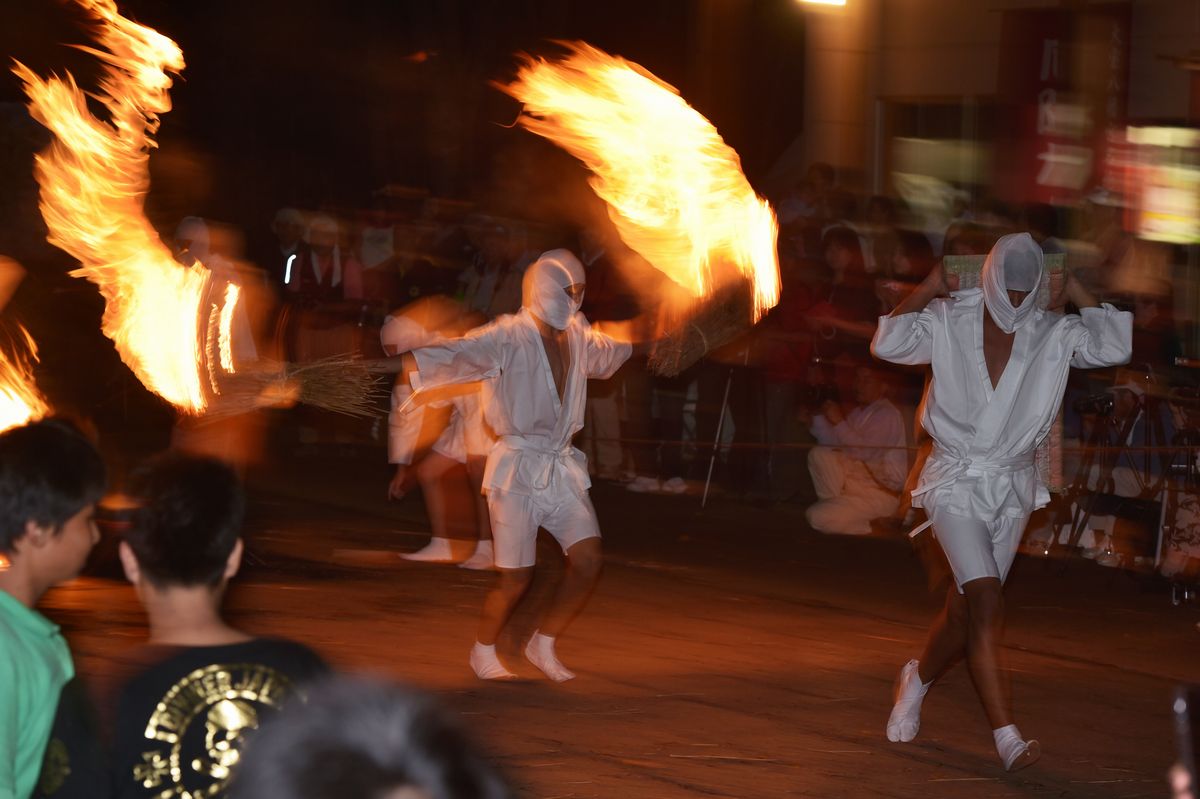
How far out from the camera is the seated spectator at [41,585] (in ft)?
9.80

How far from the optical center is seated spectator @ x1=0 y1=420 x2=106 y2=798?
2986 millimetres

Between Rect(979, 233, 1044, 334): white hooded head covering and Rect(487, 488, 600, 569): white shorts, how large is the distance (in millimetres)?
2041

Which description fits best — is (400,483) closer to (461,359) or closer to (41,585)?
(461,359)

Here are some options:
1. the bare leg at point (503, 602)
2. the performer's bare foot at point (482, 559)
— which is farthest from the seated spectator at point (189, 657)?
the performer's bare foot at point (482, 559)

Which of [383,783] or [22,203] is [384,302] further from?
[383,783]

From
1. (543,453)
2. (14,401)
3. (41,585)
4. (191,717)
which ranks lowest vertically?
(543,453)

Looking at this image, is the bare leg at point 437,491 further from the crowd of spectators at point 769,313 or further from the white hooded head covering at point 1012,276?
the white hooded head covering at point 1012,276

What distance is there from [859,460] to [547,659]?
5.09 m

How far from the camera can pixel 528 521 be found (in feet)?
24.9

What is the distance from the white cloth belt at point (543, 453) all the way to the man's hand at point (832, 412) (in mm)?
5279

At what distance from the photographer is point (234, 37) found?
22.4 meters

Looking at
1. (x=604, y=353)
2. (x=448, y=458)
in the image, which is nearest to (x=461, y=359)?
(x=604, y=353)

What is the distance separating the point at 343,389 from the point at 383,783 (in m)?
5.45

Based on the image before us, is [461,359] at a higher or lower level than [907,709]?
higher
